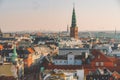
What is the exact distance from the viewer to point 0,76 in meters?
17.2

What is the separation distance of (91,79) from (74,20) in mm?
28173

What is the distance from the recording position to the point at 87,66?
68.7 ft

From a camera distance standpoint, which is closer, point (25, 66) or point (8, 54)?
point (25, 66)

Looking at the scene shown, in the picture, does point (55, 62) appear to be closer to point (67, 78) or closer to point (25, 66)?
point (25, 66)

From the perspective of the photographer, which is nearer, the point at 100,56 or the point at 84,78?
the point at 84,78

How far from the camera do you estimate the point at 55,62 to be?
24.0 metres

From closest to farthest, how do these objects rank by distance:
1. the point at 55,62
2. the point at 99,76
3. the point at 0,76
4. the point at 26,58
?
the point at 99,76 → the point at 0,76 → the point at 55,62 → the point at 26,58

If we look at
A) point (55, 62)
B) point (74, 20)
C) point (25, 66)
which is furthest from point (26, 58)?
point (74, 20)

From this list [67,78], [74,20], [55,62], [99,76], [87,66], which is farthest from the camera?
[74,20]

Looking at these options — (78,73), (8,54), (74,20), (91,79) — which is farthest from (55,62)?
(74,20)

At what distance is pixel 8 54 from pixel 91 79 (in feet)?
40.0

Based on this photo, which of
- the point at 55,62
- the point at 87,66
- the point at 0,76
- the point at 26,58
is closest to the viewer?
the point at 0,76

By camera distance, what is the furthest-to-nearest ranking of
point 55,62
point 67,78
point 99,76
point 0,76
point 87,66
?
1. point 55,62
2. point 87,66
3. point 0,76
4. point 99,76
5. point 67,78

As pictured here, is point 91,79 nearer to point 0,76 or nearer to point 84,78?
point 84,78
